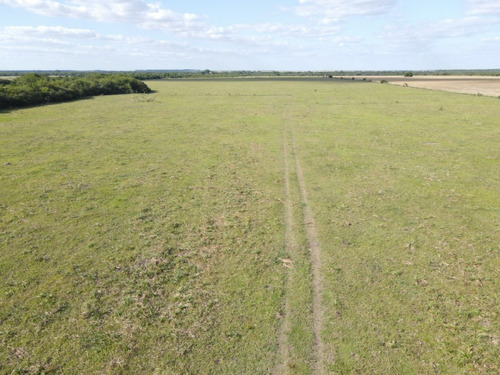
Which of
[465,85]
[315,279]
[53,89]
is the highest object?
[465,85]

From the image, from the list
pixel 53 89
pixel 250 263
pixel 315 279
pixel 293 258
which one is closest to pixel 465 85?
pixel 53 89

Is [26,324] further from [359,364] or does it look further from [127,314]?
[359,364]

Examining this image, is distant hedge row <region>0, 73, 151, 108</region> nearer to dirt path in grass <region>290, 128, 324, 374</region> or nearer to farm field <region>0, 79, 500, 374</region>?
farm field <region>0, 79, 500, 374</region>

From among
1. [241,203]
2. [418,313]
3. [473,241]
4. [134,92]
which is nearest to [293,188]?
[241,203]

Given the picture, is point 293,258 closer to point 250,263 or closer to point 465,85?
point 250,263

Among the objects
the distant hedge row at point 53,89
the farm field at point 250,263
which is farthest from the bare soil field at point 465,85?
the distant hedge row at point 53,89

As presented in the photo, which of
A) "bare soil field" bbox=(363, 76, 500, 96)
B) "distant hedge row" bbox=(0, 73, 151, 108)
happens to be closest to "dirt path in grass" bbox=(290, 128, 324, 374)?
"distant hedge row" bbox=(0, 73, 151, 108)
